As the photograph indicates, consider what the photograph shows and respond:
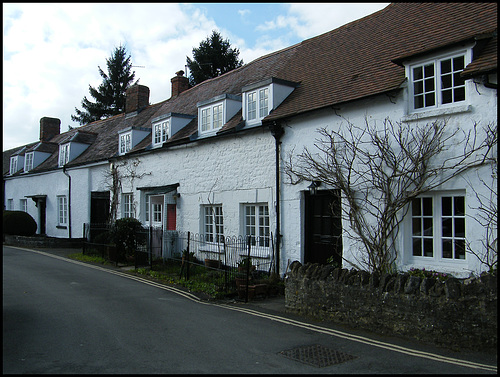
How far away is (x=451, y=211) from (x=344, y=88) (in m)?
4.21

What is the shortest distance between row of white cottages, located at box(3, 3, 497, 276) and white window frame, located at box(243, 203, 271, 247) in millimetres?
51

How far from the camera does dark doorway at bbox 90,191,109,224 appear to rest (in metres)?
22.4

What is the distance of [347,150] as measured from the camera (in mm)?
10617

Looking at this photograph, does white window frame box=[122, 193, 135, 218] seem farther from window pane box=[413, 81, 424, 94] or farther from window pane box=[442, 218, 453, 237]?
window pane box=[442, 218, 453, 237]

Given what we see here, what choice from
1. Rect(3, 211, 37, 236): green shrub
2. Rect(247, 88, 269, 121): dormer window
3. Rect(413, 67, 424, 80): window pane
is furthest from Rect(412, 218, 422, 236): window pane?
Rect(3, 211, 37, 236): green shrub

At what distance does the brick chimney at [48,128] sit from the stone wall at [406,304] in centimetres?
3142

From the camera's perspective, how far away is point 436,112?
8922mm

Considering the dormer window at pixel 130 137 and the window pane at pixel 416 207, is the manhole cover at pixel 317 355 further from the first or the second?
the dormer window at pixel 130 137

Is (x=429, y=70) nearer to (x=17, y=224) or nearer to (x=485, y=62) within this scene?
(x=485, y=62)

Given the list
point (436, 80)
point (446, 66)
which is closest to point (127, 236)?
point (436, 80)

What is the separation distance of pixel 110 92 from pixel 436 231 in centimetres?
4861

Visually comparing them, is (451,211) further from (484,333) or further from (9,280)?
(9,280)

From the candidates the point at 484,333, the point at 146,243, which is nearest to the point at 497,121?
the point at 484,333

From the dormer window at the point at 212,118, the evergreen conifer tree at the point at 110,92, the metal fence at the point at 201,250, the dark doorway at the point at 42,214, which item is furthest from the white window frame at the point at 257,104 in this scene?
the evergreen conifer tree at the point at 110,92
